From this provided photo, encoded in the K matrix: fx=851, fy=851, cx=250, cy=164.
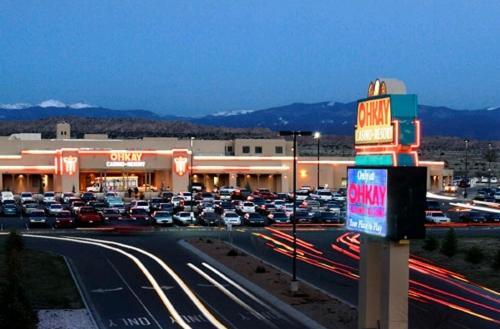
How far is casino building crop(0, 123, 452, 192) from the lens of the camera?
301ft

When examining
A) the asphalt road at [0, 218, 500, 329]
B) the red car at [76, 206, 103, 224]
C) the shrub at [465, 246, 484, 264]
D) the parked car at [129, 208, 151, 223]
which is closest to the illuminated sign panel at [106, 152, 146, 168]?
the parked car at [129, 208, 151, 223]

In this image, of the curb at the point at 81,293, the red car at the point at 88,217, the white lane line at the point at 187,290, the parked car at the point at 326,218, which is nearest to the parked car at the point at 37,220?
the red car at the point at 88,217

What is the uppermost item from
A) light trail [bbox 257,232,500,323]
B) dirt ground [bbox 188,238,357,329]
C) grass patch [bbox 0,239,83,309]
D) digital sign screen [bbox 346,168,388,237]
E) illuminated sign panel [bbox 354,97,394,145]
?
illuminated sign panel [bbox 354,97,394,145]

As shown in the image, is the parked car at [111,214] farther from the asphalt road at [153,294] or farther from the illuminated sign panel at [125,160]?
the illuminated sign panel at [125,160]

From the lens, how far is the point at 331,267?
128ft

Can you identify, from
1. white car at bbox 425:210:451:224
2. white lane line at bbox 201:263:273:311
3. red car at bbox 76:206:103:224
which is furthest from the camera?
white car at bbox 425:210:451:224

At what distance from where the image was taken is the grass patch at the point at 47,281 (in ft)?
94.0

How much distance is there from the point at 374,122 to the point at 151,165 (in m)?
72.6

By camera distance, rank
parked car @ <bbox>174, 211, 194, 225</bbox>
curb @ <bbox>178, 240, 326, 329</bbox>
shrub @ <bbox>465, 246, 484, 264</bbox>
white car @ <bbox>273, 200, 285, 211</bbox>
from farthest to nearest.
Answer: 1. white car @ <bbox>273, 200, 285, 211</bbox>
2. parked car @ <bbox>174, 211, 194, 225</bbox>
3. shrub @ <bbox>465, 246, 484, 264</bbox>
4. curb @ <bbox>178, 240, 326, 329</bbox>

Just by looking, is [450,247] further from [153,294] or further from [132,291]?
[132,291]

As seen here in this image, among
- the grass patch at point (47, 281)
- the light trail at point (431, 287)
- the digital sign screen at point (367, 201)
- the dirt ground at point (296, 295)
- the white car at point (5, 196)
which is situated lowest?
the light trail at point (431, 287)

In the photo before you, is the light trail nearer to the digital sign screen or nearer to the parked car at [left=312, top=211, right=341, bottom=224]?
the digital sign screen

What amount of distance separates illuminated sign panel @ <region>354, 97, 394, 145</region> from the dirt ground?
6.29m

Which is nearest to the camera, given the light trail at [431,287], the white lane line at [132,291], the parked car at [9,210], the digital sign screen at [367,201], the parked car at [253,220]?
the digital sign screen at [367,201]
